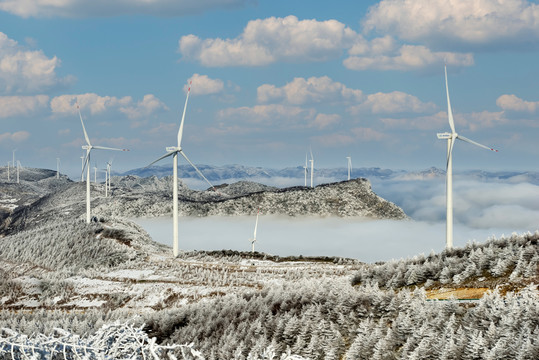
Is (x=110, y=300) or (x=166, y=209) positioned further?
(x=166, y=209)

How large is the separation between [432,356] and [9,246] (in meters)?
85.7

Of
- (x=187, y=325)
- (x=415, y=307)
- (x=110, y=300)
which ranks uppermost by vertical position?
(x=415, y=307)

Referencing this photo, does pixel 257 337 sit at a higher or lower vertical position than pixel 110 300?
higher

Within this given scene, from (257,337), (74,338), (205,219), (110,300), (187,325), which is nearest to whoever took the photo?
(74,338)

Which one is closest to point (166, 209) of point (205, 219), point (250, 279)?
point (205, 219)

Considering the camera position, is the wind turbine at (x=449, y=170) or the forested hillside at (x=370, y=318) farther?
the wind turbine at (x=449, y=170)

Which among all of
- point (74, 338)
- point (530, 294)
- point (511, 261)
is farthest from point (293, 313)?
point (74, 338)

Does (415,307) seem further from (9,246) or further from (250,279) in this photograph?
(9,246)

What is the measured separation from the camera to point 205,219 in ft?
622

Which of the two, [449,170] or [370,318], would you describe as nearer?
[370,318]

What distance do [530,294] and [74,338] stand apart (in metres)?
18.1

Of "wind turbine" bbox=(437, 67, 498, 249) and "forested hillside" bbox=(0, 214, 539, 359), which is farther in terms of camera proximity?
"wind turbine" bbox=(437, 67, 498, 249)

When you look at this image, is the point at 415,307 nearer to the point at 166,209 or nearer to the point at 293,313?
the point at 293,313

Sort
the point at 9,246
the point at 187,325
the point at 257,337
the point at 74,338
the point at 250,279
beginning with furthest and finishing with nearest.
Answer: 1. the point at 9,246
2. the point at 250,279
3. the point at 187,325
4. the point at 257,337
5. the point at 74,338
